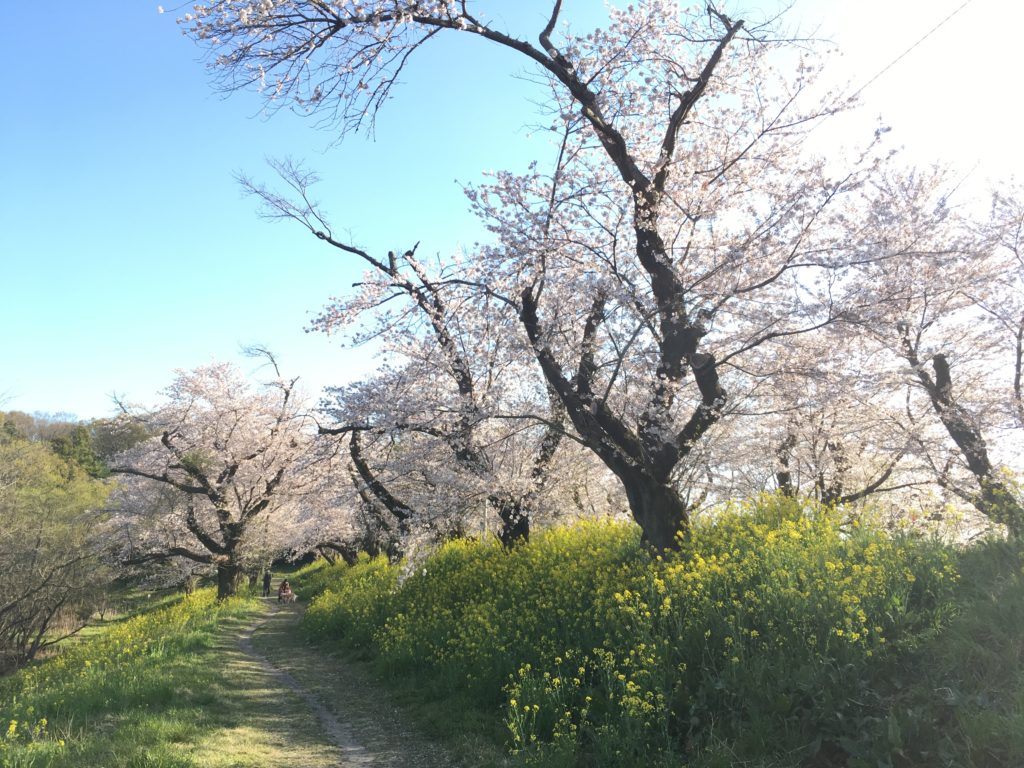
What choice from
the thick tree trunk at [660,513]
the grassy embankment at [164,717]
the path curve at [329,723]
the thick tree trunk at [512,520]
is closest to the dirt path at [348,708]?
the path curve at [329,723]

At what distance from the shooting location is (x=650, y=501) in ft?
27.1

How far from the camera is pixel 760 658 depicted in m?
4.94

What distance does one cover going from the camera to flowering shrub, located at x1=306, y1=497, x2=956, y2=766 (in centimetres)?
468

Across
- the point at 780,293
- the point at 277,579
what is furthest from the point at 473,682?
the point at 277,579

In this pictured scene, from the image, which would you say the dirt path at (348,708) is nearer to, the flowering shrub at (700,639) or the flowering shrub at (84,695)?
the flowering shrub at (700,639)

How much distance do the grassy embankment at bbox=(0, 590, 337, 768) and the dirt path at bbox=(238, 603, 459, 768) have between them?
0.78 ft

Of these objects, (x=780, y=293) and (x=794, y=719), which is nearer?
(x=794, y=719)

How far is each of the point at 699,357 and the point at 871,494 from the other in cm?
968

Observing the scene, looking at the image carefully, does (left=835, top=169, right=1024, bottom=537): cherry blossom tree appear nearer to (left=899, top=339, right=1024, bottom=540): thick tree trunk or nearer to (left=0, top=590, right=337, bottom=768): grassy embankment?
(left=899, top=339, right=1024, bottom=540): thick tree trunk

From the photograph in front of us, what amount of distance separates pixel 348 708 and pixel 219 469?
16.7m

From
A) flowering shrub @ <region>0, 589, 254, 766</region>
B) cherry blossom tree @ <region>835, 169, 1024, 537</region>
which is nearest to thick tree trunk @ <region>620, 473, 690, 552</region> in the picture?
cherry blossom tree @ <region>835, 169, 1024, 537</region>

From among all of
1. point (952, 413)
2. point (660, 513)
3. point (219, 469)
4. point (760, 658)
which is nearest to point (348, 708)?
point (660, 513)

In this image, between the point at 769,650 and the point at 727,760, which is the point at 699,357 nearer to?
the point at 769,650

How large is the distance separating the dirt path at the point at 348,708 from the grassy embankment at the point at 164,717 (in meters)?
0.24
